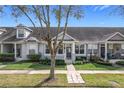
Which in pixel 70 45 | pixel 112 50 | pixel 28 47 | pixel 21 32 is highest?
pixel 21 32

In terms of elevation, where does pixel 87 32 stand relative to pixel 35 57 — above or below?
above

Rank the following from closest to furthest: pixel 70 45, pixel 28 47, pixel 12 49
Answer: pixel 70 45
pixel 28 47
pixel 12 49

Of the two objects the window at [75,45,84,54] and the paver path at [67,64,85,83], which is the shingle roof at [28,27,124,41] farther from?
the paver path at [67,64,85,83]

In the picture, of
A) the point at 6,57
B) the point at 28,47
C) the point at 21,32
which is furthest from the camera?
the point at 21,32

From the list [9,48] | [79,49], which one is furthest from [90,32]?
[9,48]

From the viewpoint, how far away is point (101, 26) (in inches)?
1031

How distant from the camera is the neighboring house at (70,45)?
21.5 metres

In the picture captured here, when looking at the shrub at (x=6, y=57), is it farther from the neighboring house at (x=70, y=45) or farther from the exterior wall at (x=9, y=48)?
the exterior wall at (x=9, y=48)

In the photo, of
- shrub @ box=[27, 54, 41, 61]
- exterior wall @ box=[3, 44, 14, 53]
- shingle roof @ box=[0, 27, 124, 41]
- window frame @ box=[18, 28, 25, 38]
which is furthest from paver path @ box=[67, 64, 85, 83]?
exterior wall @ box=[3, 44, 14, 53]

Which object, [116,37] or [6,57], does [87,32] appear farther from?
[6,57]

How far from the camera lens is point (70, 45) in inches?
857

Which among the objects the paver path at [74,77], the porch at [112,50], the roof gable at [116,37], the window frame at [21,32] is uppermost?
the window frame at [21,32]

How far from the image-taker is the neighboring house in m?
21.5

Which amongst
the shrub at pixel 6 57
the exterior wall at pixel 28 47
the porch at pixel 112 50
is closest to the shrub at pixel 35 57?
the exterior wall at pixel 28 47
